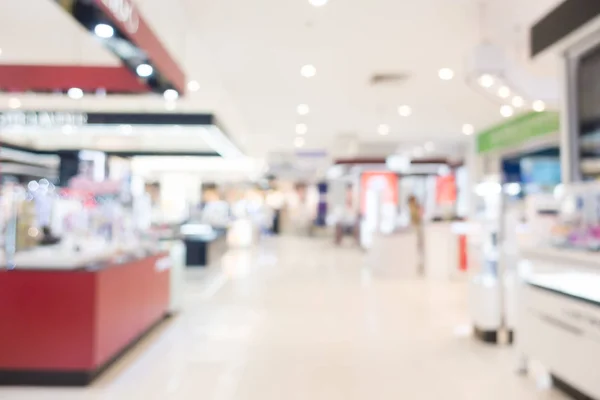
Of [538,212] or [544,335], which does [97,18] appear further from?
[538,212]

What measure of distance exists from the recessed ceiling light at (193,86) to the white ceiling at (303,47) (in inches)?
4.7

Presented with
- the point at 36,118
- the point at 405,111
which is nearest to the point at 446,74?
the point at 405,111

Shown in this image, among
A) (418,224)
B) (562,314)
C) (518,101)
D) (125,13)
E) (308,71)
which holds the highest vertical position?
(308,71)

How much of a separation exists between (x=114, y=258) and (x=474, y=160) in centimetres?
1309

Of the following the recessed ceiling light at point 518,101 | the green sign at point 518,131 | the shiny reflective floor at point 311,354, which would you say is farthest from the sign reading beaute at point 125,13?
the green sign at point 518,131

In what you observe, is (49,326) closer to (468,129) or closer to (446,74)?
(446,74)

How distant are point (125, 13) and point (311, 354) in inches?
120

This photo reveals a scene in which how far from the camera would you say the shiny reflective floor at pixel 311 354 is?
3.66 meters

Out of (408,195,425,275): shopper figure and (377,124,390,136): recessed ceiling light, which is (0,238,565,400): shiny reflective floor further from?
(377,124,390,136): recessed ceiling light

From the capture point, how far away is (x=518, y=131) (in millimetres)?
12305

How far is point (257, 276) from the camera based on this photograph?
33.3ft

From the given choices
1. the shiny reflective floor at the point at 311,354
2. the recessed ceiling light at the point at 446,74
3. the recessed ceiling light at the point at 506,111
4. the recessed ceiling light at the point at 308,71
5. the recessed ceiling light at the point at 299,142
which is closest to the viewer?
the shiny reflective floor at the point at 311,354

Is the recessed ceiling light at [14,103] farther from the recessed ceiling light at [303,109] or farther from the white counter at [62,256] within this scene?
the white counter at [62,256]

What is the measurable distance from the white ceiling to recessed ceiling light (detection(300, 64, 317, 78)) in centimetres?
12
